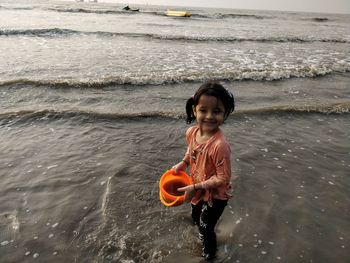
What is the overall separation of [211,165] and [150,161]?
111 inches

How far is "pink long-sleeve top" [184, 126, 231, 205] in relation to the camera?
9.16ft

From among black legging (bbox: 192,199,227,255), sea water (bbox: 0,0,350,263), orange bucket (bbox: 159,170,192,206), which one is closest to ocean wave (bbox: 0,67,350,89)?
sea water (bbox: 0,0,350,263)

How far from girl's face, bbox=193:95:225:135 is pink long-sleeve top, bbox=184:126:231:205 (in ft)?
0.32

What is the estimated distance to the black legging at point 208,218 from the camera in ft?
10.2

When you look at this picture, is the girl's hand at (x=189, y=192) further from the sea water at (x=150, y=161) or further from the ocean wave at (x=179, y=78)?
the ocean wave at (x=179, y=78)

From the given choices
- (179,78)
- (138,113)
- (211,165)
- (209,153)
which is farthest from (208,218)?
(179,78)

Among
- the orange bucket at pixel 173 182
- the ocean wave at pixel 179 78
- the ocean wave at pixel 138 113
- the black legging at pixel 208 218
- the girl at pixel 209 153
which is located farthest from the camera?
the ocean wave at pixel 179 78

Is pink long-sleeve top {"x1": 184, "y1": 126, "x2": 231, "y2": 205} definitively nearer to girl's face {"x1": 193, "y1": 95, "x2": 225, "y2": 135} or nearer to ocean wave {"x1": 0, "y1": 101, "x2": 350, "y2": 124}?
girl's face {"x1": 193, "y1": 95, "x2": 225, "y2": 135}

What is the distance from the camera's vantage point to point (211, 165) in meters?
2.94

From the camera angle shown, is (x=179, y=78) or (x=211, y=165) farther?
(x=179, y=78)

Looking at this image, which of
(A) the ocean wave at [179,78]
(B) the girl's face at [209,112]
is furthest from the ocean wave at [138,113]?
(B) the girl's face at [209,112]

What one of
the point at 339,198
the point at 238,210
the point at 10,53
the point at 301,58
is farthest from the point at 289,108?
the point at 10,53

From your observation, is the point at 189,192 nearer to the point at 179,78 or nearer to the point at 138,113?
the point at 138,113

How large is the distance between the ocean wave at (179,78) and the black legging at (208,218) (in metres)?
7.30
